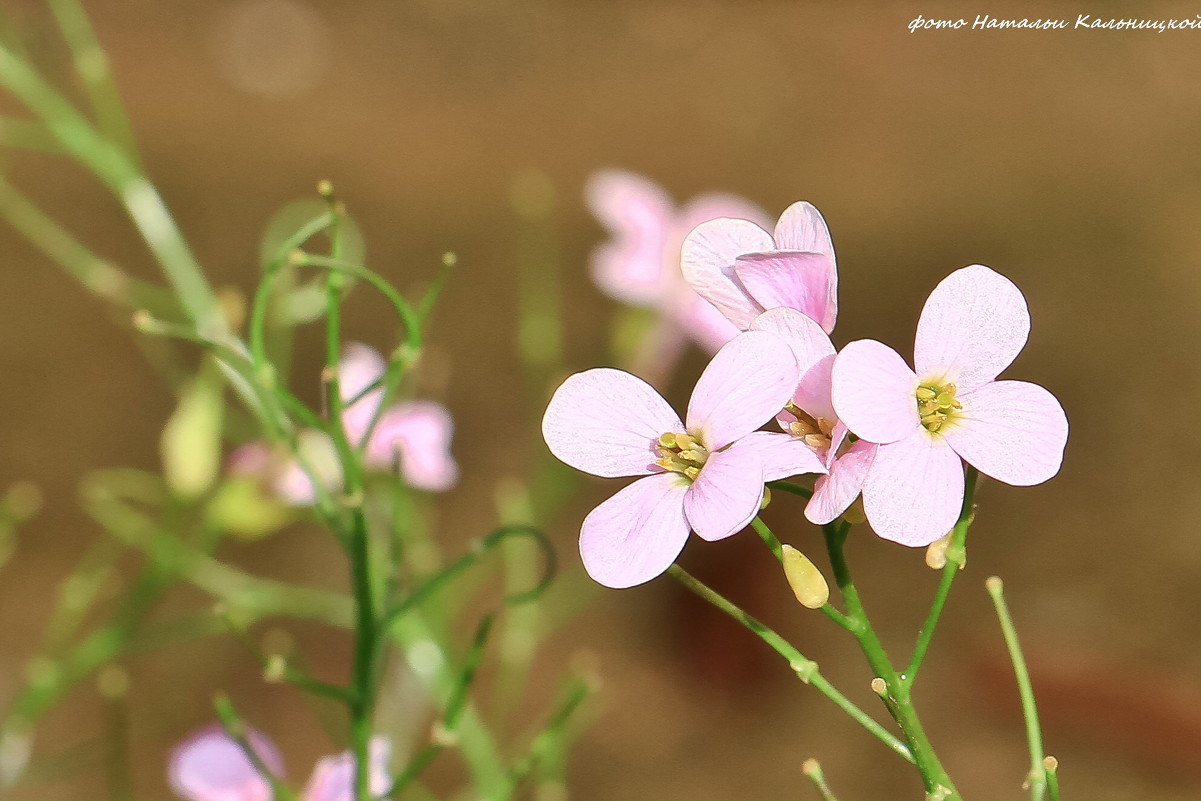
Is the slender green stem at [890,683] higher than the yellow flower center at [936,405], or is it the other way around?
the yellow flower center at [936,405]

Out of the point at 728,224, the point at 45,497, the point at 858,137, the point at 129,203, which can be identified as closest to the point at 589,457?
the point at 728,224

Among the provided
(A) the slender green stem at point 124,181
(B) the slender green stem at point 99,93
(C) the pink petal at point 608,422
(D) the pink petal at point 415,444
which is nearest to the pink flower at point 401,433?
(D) the pink petal at point 415,444

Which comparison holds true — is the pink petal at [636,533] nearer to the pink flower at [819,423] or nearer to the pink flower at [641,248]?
the pink flower at [819,423]

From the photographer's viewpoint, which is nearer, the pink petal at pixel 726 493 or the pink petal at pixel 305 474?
the pink petal at pixel 726 493

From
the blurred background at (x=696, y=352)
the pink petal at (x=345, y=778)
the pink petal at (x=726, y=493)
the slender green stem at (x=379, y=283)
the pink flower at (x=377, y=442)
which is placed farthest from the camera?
the blurred background at (x=696, y=352)

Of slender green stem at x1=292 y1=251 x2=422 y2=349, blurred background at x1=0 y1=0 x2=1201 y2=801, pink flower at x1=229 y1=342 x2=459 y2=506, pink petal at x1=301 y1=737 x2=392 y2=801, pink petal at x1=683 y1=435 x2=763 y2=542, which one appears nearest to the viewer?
pink petal at x1=683 y1=435 x2=763 y2=542

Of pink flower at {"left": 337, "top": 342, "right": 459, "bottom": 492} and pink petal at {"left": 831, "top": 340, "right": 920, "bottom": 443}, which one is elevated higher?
pink petal at {"left": 831, "top": 340, "right": 920, "bottom": 443}

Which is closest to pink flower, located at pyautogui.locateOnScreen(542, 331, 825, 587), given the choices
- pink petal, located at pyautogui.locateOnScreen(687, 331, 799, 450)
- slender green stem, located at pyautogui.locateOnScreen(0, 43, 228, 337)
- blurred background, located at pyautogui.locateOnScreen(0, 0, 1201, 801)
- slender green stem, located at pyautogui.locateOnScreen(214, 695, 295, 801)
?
pink petal, located at pyautogui.locateOnScreen(687, 331, 799, 450)

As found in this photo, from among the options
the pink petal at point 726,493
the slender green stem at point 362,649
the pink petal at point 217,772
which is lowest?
the pink petal at point 217,772

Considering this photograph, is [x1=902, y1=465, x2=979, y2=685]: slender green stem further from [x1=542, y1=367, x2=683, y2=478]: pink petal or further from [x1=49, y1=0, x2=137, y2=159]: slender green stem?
[x1=49, y1=0, x2=137, y2=159]: slender green stem
